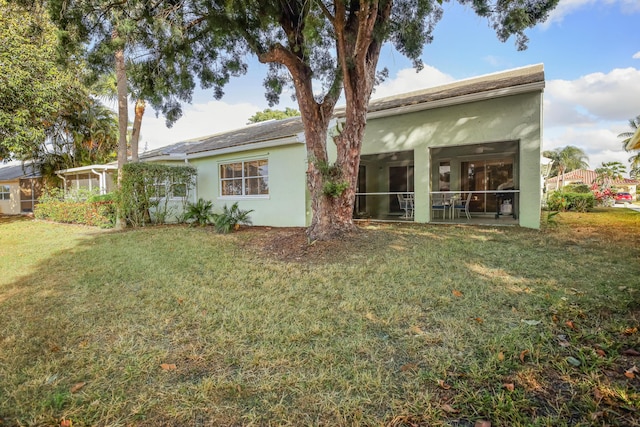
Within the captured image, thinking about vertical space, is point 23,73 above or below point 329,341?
above

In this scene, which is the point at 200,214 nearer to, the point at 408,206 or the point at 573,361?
the point at 408,206

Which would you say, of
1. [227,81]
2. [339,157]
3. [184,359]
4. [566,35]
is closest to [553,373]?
[184,359]

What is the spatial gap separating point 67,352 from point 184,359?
1208 millimetres

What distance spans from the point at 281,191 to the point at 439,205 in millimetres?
6600

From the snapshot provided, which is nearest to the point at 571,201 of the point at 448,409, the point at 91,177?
the point at 448,409

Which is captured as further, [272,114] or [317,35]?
[272,114]

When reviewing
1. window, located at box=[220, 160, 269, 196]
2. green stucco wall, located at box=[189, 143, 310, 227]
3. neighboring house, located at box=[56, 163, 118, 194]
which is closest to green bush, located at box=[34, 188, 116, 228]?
neighboring house, located at box=[56, 163, 118, 194]

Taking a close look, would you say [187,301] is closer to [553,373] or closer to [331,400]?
[331,400]

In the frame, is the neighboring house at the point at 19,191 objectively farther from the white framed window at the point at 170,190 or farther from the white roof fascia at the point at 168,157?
the white framed window at the point at 170,190

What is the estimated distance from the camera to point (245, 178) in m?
12.3

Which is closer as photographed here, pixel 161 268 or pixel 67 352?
pixel 67 352

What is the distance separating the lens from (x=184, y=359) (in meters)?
2.90

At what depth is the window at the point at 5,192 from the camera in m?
25.8

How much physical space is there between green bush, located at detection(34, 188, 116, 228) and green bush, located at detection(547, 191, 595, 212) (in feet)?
67.3
